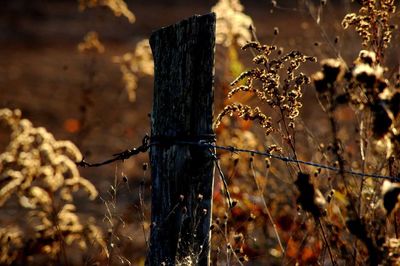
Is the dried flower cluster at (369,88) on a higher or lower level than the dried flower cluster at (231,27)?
lower

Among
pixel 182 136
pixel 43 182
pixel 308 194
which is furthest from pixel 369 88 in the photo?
pixel 43 182

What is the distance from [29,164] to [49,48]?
1293 centimetres

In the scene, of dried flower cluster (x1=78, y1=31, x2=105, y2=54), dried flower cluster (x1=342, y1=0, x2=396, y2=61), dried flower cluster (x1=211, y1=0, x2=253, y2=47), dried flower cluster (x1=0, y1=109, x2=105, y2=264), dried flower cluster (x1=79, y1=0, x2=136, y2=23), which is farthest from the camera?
dried flower cluster (x1=78, y1=31, x2=105, y2=54)

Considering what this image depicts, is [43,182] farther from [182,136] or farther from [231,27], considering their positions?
[231,27]

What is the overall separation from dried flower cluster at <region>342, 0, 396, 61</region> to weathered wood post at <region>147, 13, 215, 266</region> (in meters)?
0.69

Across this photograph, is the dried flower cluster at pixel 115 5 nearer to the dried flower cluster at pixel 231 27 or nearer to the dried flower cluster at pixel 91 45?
the dried flower cluster at pixel 91 45

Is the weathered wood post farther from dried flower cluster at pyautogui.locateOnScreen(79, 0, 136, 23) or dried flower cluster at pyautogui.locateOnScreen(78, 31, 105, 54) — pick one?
dried flower cluster at pyautogui.locateOnScreen(78, 31, 105, 54)

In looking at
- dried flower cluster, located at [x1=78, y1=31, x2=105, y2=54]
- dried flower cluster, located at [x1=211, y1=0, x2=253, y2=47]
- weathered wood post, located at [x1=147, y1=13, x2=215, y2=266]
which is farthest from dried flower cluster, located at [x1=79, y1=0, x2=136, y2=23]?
weathered wood post, located at [x1=147, y1=13, x2=215, y2=266]

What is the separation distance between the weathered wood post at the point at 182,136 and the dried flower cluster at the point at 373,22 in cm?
69

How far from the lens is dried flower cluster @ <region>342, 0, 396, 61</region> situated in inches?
120

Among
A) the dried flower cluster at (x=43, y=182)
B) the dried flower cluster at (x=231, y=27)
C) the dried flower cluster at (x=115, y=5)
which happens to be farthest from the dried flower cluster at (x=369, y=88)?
the dried flower cluster at (x=115, y=5)

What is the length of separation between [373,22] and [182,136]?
3.48 feet

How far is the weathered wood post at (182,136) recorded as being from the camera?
2.83 metres

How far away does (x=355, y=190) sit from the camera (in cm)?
384
